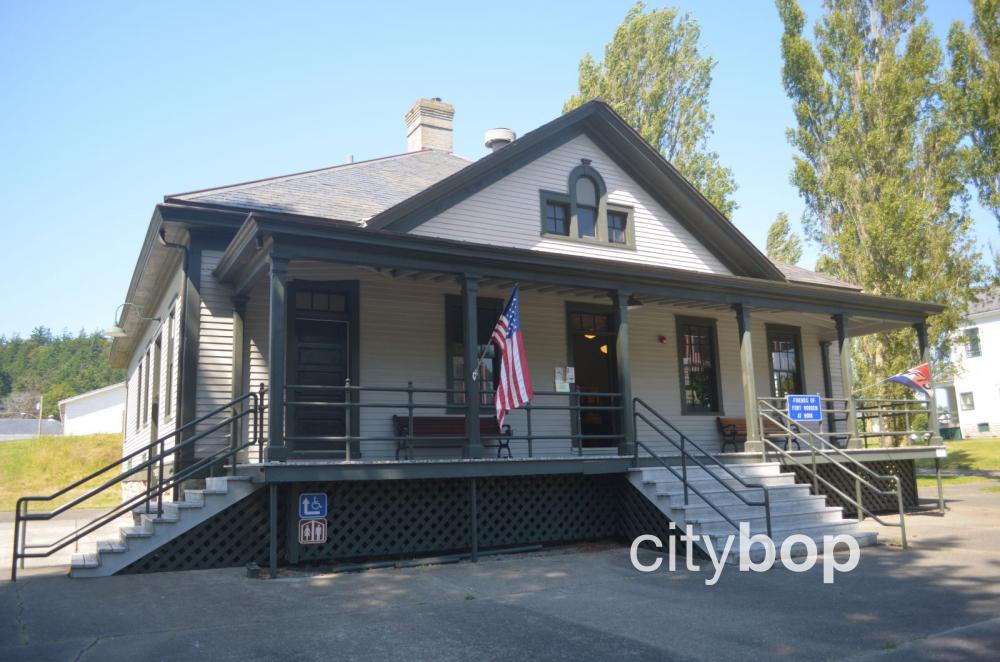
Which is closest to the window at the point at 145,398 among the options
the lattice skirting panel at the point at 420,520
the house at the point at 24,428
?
the lattice skirting panel at the point at 420,520

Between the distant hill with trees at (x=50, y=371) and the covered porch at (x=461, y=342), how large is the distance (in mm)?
89150

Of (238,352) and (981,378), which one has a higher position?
(981,378)

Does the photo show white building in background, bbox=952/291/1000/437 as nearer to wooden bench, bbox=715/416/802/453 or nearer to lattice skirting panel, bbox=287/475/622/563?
wooden bench, bbox=715/416/802/453

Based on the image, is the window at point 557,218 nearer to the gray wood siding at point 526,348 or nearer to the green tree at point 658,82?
the gray wood siding at point 526,348

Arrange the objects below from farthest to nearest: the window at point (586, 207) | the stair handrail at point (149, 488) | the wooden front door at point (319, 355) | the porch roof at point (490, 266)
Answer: the window at point (586, 207), the wooden front door at point (319, 355), the porch roof at point (490, 266), the stair handrail at point (149, 488)

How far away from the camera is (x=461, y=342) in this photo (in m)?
13.5

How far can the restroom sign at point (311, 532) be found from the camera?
9930mm

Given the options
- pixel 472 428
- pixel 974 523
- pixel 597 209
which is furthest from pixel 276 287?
pixel 974 523

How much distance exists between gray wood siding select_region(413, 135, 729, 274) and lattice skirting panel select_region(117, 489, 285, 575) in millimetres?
5272

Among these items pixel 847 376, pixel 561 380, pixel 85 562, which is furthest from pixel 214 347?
pixel 847 376

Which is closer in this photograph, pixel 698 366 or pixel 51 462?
pixel 698 366

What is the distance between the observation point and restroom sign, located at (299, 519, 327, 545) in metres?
9.93

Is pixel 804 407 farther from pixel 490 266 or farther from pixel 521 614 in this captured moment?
pixel 521 614

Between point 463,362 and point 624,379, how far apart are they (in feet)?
8.52
